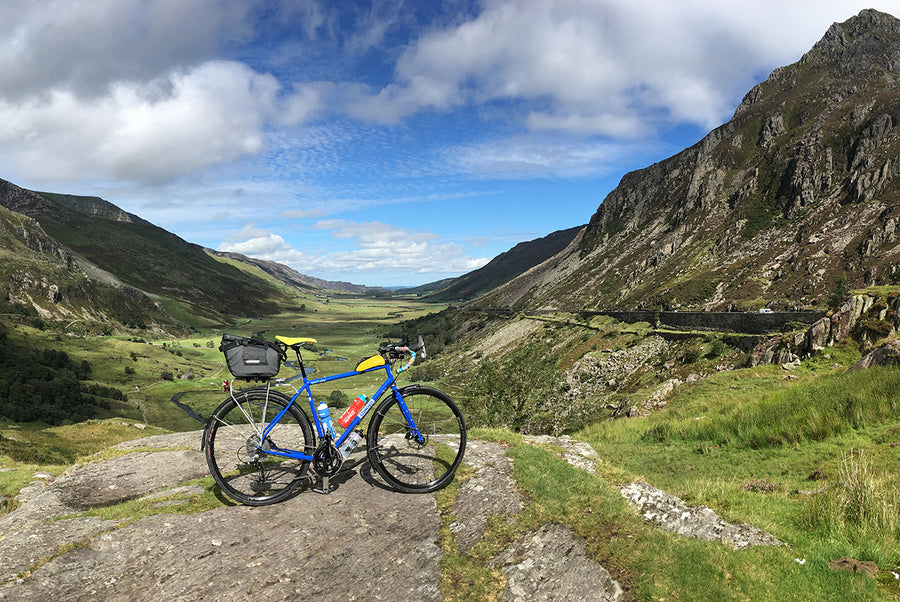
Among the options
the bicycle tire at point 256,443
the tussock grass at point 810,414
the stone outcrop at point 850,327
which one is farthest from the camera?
the stone outcrop at point 850,327

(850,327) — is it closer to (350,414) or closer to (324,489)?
(350,414)

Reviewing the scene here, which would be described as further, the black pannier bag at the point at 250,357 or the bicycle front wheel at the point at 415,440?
the bicycle front wheel at the point at 415,440

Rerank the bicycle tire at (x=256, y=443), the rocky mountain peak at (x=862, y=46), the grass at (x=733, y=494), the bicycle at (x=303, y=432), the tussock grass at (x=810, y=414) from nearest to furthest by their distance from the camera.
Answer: the grass at (x=733, y=494) → the bicycle tire at (x=256, y=443) → the bicycle at (x=303, y=432) → the tussock grass at (x=810, y=414) → the rocky mountain peak at (x=862, y=46)

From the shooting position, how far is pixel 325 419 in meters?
8.70

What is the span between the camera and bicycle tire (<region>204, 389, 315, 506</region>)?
8.23 meters

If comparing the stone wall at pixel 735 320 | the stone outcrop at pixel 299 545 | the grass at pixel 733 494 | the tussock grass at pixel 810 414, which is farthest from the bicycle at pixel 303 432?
the stone wall at pixel 735 320

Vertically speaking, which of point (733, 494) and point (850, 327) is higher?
point (850, 327)

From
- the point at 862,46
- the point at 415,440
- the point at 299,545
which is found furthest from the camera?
Result: the point at 862,46

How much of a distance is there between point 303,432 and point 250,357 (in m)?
1.86

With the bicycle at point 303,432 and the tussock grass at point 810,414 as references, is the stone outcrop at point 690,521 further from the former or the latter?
the tussock grass at point 810,414

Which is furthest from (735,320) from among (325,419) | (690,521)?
(325,419)

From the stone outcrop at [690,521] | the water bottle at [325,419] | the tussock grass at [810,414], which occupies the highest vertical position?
the water bottle at [325,419]

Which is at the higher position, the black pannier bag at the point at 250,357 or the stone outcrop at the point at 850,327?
Result: the black pannier bag at the point at 250,357

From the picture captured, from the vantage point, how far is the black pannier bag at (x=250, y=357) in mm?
8078
